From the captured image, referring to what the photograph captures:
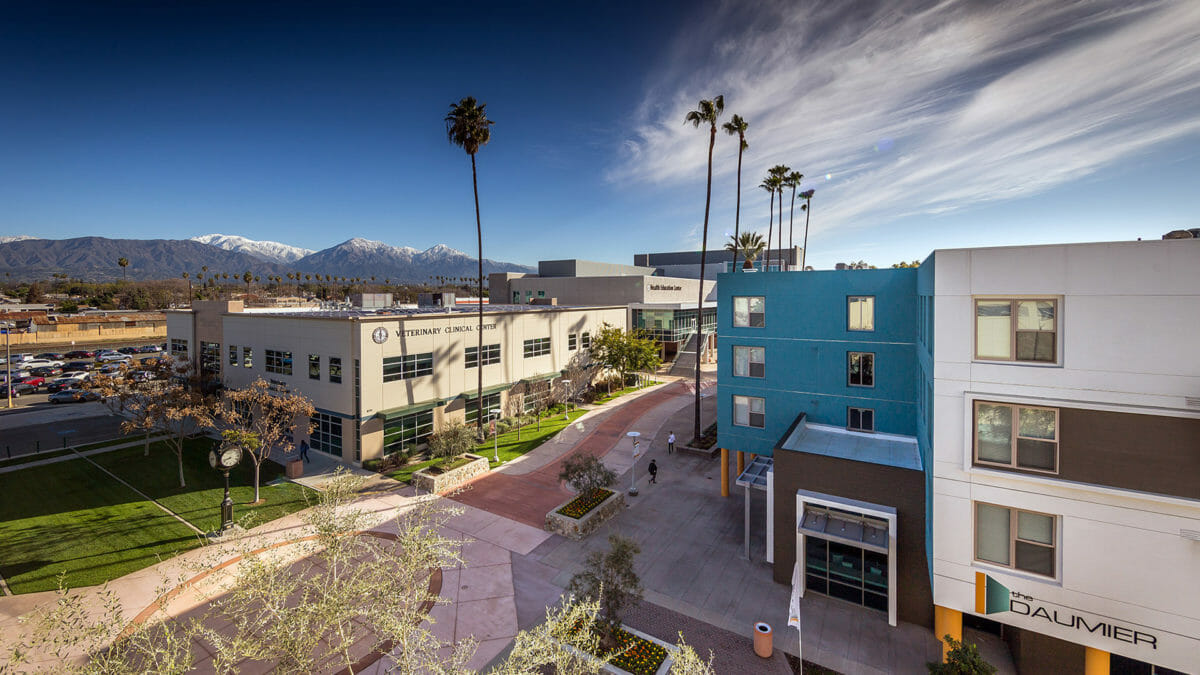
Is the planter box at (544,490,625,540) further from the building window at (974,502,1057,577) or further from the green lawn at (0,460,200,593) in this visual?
the green lawn at (0,460,200,593)

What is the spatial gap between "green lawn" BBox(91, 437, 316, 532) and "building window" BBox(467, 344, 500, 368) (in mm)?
12766

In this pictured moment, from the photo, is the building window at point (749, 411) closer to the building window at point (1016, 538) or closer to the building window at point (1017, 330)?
the building window at point (1016, 538)

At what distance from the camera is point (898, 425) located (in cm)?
1917

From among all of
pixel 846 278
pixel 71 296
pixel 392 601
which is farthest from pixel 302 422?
pixel 71 296

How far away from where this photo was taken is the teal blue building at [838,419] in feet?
50.1

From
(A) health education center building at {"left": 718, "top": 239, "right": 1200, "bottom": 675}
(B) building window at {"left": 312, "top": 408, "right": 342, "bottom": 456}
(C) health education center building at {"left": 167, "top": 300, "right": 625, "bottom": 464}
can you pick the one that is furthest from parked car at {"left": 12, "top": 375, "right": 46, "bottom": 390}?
(A) health education center building at {"left": 718, "top": 239, "right": 1200, "bottom": 675}

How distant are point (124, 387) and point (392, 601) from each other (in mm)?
31732

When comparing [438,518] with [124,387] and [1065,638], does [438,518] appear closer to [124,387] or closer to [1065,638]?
[1065,638]

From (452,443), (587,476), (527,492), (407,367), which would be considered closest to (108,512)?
(407,367)

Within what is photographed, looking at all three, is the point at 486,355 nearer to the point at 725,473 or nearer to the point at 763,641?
the point at 725,473

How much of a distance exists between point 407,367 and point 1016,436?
2864 cm

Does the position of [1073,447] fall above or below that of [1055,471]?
above

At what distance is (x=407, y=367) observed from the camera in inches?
1169

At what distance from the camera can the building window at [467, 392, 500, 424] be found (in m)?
34.0
